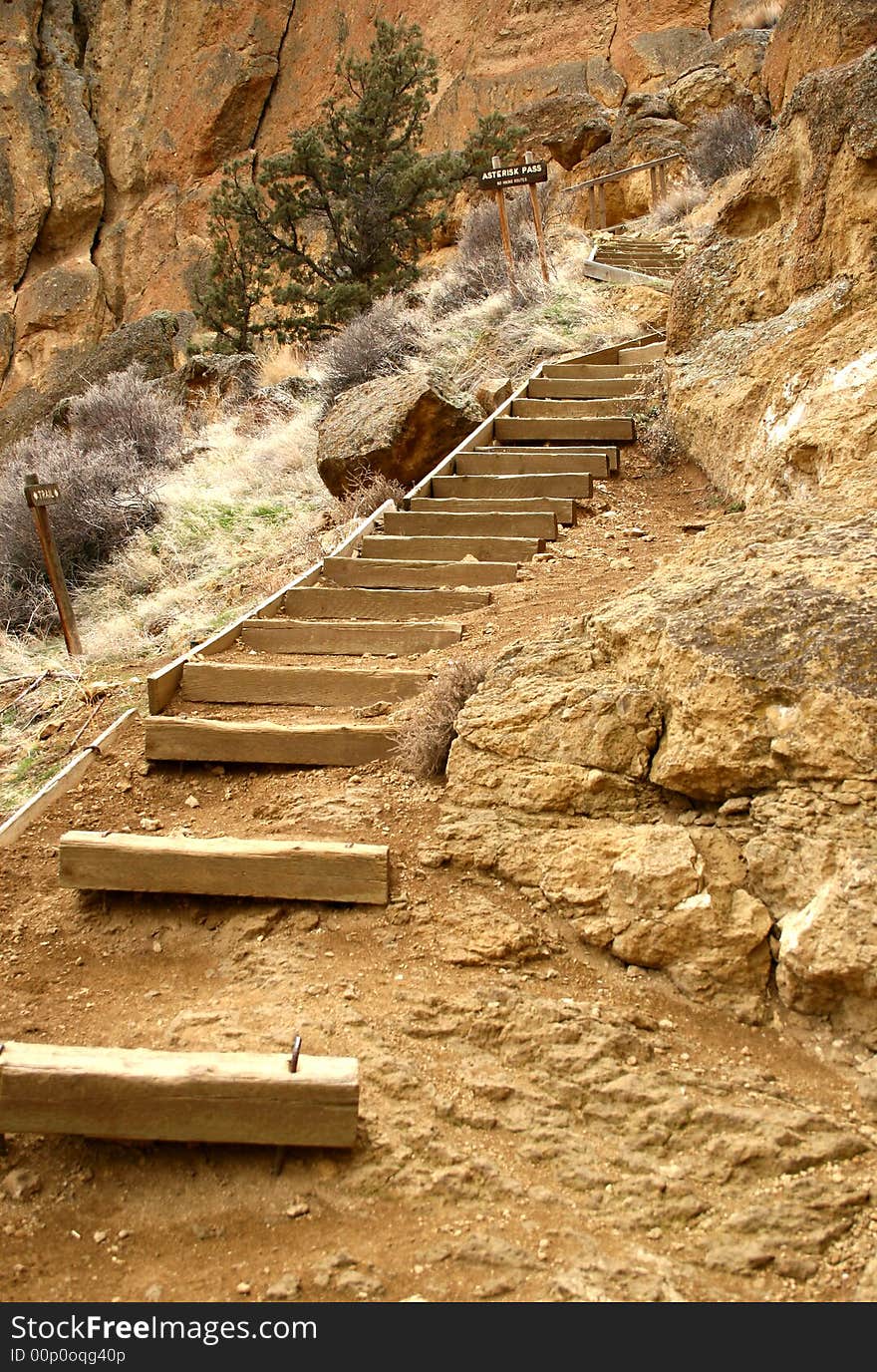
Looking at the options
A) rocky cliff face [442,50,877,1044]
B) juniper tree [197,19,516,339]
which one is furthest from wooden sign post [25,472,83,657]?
juniper tree [197,19,516,339]

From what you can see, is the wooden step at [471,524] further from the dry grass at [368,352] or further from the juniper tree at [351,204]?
the juniper tree at [351,204]

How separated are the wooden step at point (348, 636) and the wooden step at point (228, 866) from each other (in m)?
1.96

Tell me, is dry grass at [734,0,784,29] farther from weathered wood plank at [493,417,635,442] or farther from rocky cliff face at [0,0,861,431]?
weathered wood plank at [493,417,635,442]

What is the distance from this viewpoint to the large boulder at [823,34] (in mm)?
10523

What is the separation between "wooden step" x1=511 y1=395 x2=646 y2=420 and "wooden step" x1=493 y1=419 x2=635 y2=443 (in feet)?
0.78

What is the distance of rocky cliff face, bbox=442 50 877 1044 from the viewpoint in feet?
9.60

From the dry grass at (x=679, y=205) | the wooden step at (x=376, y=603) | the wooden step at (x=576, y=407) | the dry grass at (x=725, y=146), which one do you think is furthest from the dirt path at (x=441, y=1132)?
the dry grass at (x=725, y=146)

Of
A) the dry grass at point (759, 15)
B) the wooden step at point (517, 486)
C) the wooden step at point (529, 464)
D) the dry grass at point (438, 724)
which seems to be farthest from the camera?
the dry grass at point (759, 15)

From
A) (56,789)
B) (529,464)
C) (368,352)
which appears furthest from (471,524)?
(368,352)

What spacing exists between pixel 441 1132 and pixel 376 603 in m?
3.92

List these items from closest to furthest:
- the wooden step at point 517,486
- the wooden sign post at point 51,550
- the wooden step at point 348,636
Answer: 1. the wooden step at point 348,636
2. the wooden sign post at point 51,550
3. the wooden step at point 517,486

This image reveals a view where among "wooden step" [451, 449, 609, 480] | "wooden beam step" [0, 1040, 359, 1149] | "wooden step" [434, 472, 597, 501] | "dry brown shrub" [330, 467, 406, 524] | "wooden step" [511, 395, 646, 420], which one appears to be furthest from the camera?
"wooden step" [511, 395, 646, 420]

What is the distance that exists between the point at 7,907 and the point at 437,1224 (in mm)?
2146

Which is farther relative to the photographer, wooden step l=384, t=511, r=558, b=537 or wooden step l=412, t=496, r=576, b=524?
wooden step l=412, t=496, r=576, b=524
